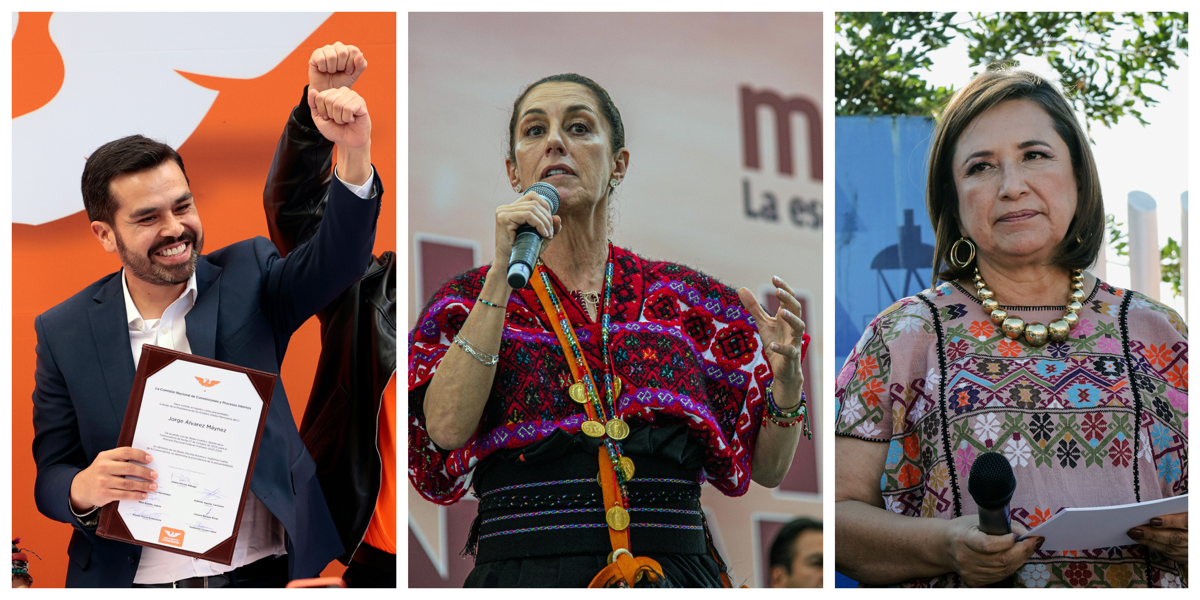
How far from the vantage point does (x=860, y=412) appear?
2.76 meters

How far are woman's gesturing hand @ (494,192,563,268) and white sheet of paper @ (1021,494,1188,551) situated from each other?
1359 mm

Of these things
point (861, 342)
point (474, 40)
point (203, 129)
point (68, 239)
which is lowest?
point (861, 342)

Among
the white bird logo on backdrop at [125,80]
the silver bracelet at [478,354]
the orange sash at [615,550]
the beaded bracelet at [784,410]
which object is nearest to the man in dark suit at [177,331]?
the white bird logo on backdrop at [125,80]

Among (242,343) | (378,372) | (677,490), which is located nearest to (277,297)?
(242,343)

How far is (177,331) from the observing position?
8.96 feet

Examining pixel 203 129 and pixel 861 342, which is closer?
pixel 861 342

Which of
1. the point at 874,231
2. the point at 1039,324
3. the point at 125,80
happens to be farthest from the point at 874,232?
the point at 125,80

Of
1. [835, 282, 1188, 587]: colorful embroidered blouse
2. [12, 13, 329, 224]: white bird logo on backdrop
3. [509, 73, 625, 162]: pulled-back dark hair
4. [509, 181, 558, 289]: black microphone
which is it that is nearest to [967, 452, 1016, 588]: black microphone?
[835, 282, 1188, 587]: colorful embroidered blouse

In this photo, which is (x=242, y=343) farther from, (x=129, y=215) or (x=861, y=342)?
(x=861, y=342)

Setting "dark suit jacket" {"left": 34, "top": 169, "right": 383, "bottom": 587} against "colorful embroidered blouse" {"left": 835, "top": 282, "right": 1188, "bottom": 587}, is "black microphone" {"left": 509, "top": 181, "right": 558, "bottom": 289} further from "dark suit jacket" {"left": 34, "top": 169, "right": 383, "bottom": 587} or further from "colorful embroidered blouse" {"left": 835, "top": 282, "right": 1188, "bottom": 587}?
"colorful embroidered blouse" {"left": 835, "top": 282, "right": 1188, "bottom": 587}

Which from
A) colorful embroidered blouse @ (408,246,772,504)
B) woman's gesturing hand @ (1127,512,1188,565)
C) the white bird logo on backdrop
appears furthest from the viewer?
the white bird logo on backdrop

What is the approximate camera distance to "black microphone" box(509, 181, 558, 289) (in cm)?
212

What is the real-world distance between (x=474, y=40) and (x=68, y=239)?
137 cm

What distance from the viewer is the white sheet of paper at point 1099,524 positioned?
7.77ft
